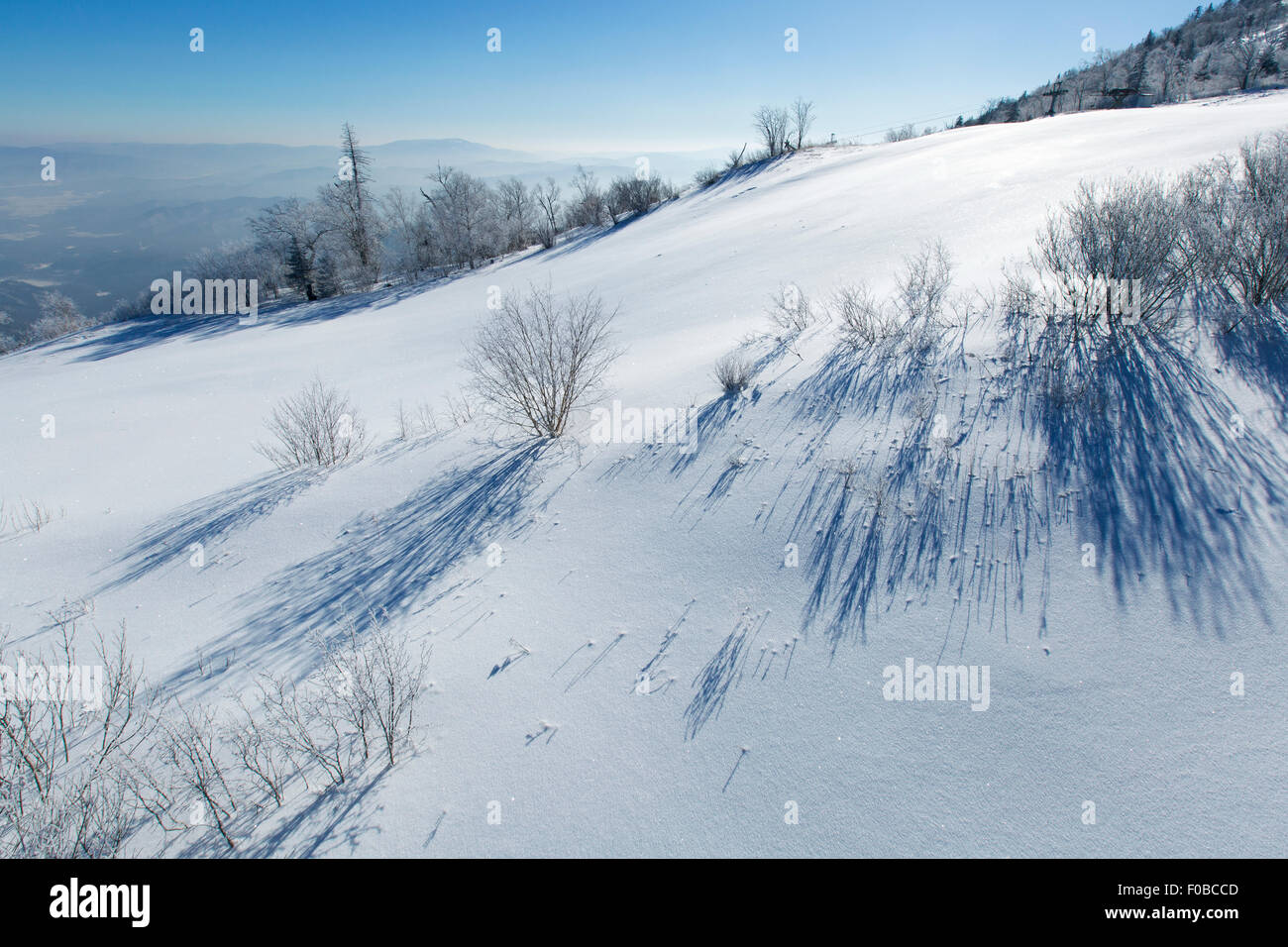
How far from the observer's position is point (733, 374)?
8195 mm

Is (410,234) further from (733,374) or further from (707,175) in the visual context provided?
(733,374)

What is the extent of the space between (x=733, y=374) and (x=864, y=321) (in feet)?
9.48

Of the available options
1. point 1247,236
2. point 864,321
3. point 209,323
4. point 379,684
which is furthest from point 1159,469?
point 209,323

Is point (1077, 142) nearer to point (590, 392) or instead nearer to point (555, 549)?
point (590, 392)

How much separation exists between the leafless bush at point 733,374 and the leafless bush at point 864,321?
6.18ft

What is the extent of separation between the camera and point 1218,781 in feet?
9.83

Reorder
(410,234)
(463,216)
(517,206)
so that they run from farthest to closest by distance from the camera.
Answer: (517,206) < (410,234) < (463,216)

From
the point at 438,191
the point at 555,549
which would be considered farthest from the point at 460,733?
the point at 438,191

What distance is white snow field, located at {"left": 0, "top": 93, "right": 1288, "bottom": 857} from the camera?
317 centimetres

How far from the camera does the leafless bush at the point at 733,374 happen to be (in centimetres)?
812

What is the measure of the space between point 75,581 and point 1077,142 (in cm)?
2959

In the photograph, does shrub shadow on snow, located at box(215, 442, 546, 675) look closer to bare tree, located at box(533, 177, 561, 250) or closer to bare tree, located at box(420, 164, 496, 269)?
bare tree, located at box(420, 164, 496, 269)

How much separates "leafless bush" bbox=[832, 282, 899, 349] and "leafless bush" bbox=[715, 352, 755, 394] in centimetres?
188
